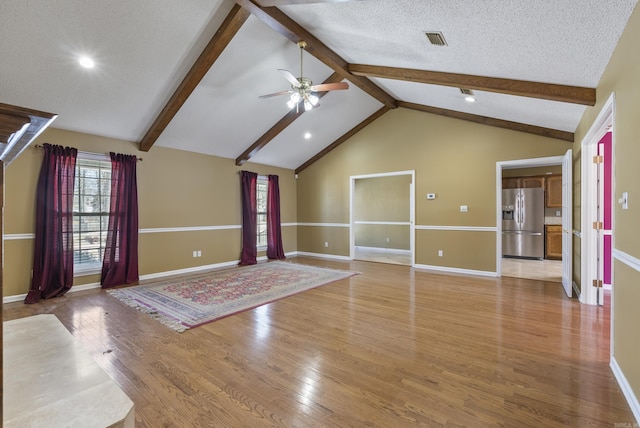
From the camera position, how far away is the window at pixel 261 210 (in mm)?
7320

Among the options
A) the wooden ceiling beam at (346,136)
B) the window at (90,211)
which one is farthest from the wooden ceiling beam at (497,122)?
the window at (90,211)

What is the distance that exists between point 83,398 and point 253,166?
636 centimetres

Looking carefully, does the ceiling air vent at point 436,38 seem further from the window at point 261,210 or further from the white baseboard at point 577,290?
the window at point 261,210

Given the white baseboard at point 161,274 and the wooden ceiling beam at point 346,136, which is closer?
the white baseboard at point 161,274

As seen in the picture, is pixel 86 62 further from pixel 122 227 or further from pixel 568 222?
pixel 568 222

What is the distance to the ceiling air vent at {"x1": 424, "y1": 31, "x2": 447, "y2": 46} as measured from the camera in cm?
284

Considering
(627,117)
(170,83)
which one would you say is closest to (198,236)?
(170,83)

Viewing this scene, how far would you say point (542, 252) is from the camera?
7.07 m

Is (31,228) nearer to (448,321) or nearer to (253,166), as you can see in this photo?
(253,166)

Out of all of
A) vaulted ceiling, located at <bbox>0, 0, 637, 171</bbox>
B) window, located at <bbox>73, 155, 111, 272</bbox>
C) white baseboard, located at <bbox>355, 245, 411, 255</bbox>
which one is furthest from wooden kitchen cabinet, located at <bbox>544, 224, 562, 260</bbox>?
window, located at <bbox>73, 155, 111, 272</bbox>

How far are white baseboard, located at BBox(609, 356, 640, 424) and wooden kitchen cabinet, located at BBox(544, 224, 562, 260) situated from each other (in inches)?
230

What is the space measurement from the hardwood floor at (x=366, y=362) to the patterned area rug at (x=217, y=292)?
205 mm

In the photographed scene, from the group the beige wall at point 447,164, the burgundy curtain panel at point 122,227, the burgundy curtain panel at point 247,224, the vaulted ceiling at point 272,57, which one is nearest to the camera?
the vaulted ceiling at point 272,57

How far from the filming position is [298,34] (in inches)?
141
